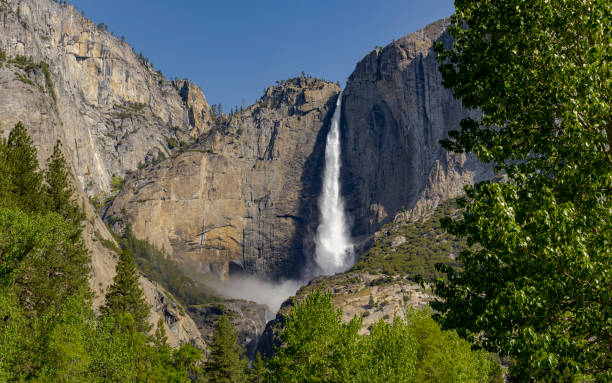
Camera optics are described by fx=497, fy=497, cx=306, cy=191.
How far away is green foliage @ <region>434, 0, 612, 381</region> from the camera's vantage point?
36.7 feet

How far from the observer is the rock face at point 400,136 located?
15538 centimetres

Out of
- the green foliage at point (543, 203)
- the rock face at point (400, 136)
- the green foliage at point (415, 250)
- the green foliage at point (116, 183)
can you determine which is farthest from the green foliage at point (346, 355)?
the green foliage at point (116, 183)

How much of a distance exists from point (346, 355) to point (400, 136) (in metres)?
150

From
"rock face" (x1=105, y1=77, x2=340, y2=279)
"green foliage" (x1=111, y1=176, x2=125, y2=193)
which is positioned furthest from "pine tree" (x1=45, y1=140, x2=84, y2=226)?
"green foliage" (x1=111, y1=176, x2=125, y2=193)

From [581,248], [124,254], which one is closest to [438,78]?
[124,254]

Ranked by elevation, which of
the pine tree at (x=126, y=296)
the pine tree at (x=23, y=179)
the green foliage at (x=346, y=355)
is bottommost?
the green foliage at (x=346, y=355)

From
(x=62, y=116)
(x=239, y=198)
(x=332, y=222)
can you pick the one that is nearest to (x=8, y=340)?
(x=62, y=116)

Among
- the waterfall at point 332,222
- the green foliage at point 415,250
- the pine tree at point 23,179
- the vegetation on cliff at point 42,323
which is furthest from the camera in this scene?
the waterfall at point 332,222

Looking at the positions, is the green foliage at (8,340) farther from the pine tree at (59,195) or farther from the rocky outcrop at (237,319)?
the rocky outcrop at (237,319)

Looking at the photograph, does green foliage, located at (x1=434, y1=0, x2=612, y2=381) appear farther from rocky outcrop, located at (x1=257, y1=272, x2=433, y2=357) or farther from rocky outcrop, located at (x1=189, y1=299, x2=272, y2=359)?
rocky outcrop, located at (x1=189, y1=299, x2=272, y2=359)

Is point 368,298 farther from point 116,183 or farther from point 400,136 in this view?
point 116,183

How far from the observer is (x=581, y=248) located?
1080 cm

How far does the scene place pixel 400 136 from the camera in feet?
557

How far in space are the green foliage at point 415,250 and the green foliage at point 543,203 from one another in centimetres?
10030
